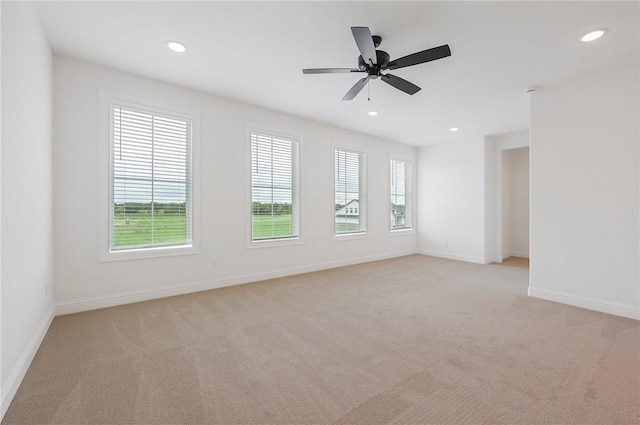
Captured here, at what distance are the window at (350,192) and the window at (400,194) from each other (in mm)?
992

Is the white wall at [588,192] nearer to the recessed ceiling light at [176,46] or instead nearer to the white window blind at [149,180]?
the recessed ceiling light at [176,46]

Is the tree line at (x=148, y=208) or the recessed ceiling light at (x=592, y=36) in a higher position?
the recessed ceiling light at (x=592, y=36)

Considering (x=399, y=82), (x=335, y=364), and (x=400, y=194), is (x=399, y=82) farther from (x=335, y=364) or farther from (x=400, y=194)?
(x=400, y=194)

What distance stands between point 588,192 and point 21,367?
5611mm

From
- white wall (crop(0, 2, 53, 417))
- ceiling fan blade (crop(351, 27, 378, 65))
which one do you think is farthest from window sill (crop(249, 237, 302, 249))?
ceiling fan blade (crop(351, 27, 378, 65))

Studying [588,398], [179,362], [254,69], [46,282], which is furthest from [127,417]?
[254,69]

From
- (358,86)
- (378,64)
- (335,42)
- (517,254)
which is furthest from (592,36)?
(517,254)

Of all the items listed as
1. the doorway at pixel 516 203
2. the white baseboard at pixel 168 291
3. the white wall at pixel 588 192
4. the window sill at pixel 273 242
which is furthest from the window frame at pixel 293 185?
the doorway at pixel 516 203

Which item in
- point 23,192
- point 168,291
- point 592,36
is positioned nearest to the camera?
point 23,192

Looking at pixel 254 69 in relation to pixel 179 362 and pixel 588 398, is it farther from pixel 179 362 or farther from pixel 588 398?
pixel 588 398

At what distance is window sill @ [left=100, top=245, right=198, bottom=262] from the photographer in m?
3.46

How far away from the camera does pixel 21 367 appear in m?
2.02

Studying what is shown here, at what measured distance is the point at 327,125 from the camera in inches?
223

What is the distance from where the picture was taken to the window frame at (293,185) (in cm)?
459
